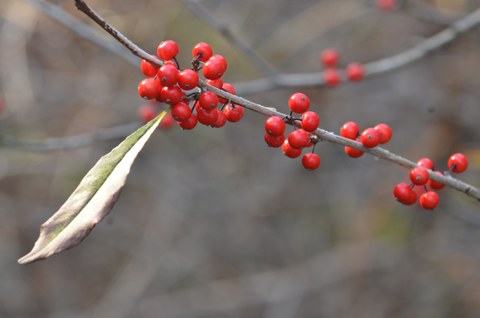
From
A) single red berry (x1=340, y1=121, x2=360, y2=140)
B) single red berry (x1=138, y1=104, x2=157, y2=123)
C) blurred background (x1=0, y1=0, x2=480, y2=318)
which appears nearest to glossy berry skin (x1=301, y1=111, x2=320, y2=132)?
single red berry (x1=340, y1=121, x2=360, y2=140)

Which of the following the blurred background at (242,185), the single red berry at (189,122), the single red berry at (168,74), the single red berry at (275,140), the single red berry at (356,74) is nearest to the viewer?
the single red berry at (168,74)

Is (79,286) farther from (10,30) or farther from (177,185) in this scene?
(10,30)

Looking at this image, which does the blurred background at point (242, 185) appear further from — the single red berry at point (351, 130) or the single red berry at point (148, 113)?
the single red berry at point (351, 130)

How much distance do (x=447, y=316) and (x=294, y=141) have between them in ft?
12.4

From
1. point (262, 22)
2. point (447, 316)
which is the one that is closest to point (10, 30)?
point (262, 22)

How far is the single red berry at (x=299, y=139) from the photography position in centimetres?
156

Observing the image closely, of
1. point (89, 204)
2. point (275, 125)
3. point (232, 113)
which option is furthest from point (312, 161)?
point (89, 204)

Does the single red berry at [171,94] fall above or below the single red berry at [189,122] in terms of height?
above

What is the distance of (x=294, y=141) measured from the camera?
1.56 m

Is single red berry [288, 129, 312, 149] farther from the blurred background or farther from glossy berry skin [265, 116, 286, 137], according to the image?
the blurred background

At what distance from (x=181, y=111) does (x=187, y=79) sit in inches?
4.2

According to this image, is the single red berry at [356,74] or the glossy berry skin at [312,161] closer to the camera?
the glossy berry skin at [312,161]

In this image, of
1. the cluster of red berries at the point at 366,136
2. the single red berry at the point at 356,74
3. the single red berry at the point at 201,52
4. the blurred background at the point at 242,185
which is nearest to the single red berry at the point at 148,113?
the single red berry at the point at 356,74

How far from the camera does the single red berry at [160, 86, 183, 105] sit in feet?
4.72
